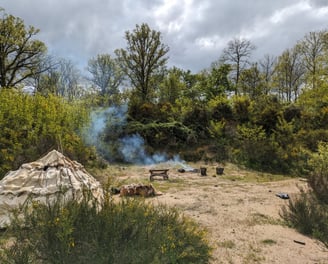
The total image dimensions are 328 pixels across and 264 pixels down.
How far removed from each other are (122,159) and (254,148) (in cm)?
712

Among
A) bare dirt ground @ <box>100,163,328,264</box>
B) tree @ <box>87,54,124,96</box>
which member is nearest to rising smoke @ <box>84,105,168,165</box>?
bare dirt ground @ <box>100,163,328,264</box>

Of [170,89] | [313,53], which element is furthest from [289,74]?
[170,89]

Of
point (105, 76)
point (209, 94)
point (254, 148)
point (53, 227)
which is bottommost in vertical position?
point (53, 227)

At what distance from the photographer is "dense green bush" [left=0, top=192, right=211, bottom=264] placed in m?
2.51

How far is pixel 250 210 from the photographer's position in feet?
19.7

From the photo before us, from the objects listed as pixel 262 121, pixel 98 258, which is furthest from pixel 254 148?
pixel 98 258

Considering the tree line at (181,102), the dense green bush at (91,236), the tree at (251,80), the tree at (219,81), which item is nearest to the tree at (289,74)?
the tree line at (181,102)

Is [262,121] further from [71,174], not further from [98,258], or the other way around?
[98,258]

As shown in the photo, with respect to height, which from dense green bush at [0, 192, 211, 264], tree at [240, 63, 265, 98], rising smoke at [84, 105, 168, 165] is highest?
tree at [240, 63, 265, 98]

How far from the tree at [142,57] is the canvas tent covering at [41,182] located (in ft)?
57.2

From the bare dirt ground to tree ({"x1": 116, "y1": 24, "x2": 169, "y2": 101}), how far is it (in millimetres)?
14670

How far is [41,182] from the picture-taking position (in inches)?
198

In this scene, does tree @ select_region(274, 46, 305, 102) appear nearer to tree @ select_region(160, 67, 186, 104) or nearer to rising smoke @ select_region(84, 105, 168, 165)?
tree @ select_region(160, 67, 186, 104)

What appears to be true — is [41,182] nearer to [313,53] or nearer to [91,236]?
[91,236]
